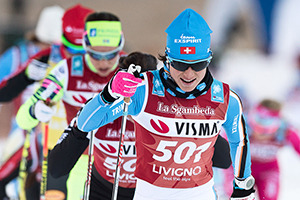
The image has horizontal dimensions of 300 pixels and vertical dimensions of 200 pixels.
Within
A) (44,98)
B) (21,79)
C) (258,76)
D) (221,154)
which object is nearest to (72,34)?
(21,79)

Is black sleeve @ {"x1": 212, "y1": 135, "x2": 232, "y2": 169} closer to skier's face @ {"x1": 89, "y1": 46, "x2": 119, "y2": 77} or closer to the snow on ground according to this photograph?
skier's face @ {"x1": 89, "y1": 46, "x2": 119, "y2": 77}

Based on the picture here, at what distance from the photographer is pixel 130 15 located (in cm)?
1541

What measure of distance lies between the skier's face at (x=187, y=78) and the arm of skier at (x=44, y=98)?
1471 mm

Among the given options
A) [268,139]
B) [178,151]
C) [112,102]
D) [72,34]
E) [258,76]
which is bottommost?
[258,76]

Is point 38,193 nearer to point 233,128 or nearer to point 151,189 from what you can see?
point 151,189

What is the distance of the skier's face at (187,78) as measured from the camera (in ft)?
8.02

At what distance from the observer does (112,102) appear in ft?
8.00

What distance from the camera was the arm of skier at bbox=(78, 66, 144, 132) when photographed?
236 centimetres

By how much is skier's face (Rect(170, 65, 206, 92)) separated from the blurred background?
31.3 feet

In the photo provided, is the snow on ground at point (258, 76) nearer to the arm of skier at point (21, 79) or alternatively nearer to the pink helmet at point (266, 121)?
the pink helmet at point (266, 121)

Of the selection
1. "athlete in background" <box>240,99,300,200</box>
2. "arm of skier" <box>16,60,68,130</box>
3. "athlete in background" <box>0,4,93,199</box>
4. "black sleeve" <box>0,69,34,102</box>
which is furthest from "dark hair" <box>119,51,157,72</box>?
"athlete in background" <box>240,99,300,200</box>

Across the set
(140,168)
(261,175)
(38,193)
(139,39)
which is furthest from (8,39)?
(140,168)

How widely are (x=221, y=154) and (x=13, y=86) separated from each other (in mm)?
2543

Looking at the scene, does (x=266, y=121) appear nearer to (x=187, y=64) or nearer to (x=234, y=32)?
(x=187, y=64)
